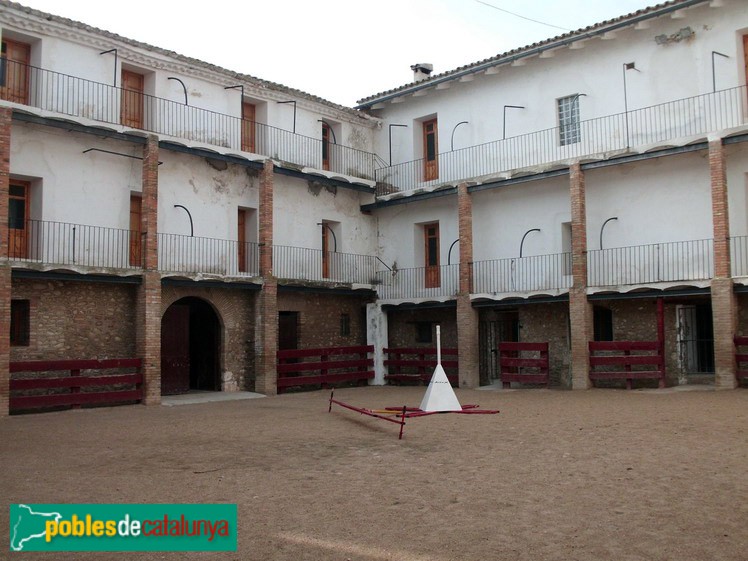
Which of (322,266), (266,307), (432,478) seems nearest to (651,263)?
(322,266)

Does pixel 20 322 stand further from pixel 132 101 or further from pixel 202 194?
pixel 132 101

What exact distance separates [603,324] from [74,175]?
15313 mm

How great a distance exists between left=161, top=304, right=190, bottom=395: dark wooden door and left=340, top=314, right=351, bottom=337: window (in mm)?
5679

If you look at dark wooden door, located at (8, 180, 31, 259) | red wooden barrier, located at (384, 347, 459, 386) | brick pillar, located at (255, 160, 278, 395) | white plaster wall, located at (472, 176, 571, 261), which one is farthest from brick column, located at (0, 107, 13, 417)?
white plaster wall, located at (472, 176, 571, 261)

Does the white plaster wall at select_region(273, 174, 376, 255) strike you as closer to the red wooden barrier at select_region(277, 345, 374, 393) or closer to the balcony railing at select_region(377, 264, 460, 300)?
the balcony railing at select_region(377, 264, 460, 300)

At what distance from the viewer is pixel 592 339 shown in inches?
819

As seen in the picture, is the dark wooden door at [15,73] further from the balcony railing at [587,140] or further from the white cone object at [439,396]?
the balcony railing at [587,140]

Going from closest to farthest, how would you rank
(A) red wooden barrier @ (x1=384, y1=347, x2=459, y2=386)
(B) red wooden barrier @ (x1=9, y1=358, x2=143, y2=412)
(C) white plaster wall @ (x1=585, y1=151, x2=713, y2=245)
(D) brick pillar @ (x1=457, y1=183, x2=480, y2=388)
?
(B) red wooden barrier @ (x1=9, y1=358, x2=143, y2=412), (C) white plaster wall @ (x1=585, y1=151, x2=713, y2=245), (D) brick pillar @ (x1=457, y1=183, x2=480, y2=388), (A) red wooden barrier @ (x1=384, y1=347, x2=459, y2=386)

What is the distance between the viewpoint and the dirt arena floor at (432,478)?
6.05 meters

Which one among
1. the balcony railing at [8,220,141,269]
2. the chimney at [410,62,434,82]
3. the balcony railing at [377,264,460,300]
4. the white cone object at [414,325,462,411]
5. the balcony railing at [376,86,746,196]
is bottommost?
the white cone object at [414,325,462,411]

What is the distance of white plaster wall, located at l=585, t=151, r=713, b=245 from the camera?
1973cm

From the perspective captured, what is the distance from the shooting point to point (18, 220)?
1803 cm

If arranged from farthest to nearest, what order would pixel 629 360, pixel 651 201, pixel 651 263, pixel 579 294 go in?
pixel 579 294, pixel 651 201, pixel 651 263, pixel 629 360

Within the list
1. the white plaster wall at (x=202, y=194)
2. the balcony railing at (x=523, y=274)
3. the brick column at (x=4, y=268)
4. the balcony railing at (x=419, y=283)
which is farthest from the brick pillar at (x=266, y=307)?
the brick column at (x=4, y=268)
